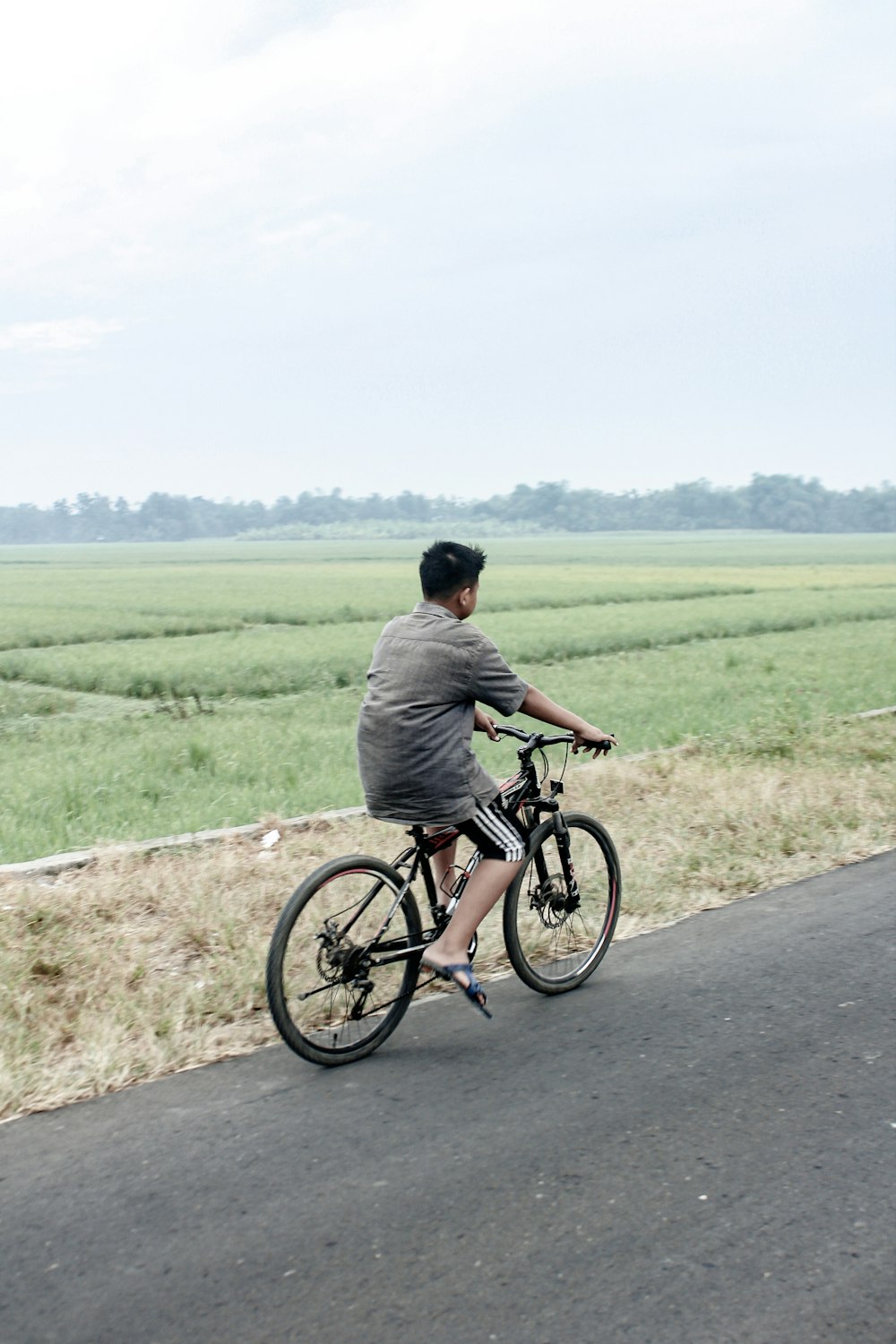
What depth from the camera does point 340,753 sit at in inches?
479

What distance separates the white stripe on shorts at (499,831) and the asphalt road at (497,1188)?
66cm

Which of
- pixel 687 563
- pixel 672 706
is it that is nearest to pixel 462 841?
pixel 672 706

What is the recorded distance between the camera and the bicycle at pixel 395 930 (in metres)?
4.47

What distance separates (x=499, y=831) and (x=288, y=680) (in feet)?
51.2

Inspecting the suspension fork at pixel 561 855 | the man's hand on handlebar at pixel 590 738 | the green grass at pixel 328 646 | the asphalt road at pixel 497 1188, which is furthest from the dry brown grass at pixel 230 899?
the green grass at pixel 328 646

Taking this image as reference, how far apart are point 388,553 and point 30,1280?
118291mm

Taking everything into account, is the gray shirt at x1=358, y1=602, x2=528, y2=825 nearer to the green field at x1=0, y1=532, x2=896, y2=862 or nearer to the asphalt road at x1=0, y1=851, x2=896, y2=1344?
the asphalt road at x1=0, y1=851, x2=896, y2=1344

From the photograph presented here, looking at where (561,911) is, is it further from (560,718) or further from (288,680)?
(288,680)

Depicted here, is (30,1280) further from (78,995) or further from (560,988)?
(560,988)

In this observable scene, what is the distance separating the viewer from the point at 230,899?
6.34m

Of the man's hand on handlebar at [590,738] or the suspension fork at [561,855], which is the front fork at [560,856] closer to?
the suspension fork at [561,855]

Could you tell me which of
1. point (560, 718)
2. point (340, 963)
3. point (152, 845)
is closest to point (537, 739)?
point (560, 718)

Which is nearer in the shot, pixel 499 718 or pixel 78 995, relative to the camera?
pixel 78 995

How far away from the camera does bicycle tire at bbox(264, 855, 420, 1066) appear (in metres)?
4.40
